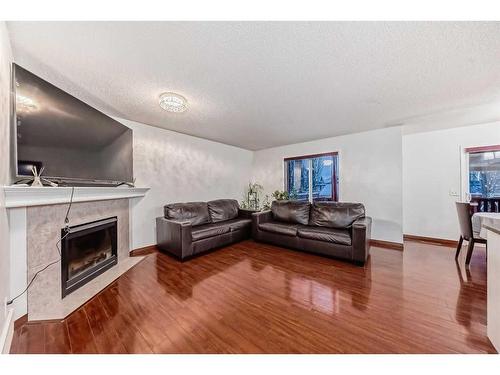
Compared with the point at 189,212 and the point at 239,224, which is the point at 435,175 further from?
the point at 189,212

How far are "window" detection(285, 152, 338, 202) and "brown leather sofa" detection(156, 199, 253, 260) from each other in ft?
5.27

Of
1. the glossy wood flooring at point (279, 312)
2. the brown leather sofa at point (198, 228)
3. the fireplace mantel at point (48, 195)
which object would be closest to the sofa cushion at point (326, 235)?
the glossy wood flooring at point (279, 312)

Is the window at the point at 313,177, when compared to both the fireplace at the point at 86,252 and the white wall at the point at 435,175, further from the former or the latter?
the fireplace at the point at 86,252

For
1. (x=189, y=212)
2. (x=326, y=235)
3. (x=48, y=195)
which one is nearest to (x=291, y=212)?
(x=326, y=235)

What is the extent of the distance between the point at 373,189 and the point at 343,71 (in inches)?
112

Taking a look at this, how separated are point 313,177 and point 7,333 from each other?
497 cm

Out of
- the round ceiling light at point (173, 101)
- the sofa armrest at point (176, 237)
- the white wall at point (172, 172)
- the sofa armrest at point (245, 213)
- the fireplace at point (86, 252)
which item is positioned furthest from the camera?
the sofa armrest at point (245, 213)

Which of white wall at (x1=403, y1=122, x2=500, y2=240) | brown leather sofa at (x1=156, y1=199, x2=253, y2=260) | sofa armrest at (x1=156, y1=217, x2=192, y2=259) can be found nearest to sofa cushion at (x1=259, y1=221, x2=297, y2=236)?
brown leather sofa at (x1=156, y1=199, x2=253, y2=260)

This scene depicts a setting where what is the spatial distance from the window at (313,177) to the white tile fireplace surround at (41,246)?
4.13 m

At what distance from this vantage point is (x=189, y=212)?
3.53 m

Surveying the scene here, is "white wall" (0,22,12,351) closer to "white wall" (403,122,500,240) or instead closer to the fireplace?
the fireplace

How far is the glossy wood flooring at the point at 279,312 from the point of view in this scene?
4.22 feet
